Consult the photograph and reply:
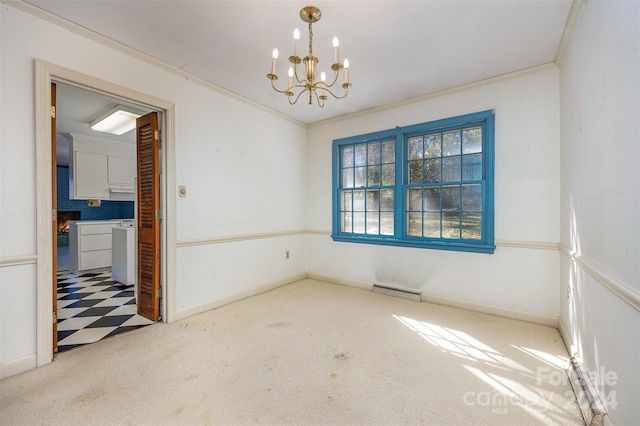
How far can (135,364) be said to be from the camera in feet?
6.98

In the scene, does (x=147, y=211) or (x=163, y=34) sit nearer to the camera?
(x=163, y=34)

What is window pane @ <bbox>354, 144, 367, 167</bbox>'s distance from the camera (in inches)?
168

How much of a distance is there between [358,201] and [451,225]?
139 centimetres

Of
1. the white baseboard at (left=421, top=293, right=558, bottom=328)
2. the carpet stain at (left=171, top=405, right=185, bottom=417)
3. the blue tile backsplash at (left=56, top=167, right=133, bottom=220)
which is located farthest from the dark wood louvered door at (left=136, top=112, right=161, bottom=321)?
the blue tile backsplash at (left=56, top=167, right=133, bottom=220)

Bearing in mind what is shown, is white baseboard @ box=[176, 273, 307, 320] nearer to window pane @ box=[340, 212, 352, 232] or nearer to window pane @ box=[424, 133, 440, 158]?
window pane @ box=[340, 212, 352, 232]

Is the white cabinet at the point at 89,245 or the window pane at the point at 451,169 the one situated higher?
the window pane at the point at 451,169

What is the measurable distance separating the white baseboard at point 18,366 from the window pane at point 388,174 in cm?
397

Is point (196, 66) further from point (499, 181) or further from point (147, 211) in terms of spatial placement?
point (499, 181)

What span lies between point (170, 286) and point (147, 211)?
0.85m

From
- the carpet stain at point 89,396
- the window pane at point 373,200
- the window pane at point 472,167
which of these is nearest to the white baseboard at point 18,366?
the carpet stain at point 89,396

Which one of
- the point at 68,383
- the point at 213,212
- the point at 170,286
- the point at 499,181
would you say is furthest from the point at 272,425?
the point at 499,181

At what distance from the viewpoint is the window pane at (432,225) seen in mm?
3590

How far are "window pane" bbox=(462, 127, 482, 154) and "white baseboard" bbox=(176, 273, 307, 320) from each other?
3.10 meters

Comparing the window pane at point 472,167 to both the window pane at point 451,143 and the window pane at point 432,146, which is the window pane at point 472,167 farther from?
the window pane at point 432,146
